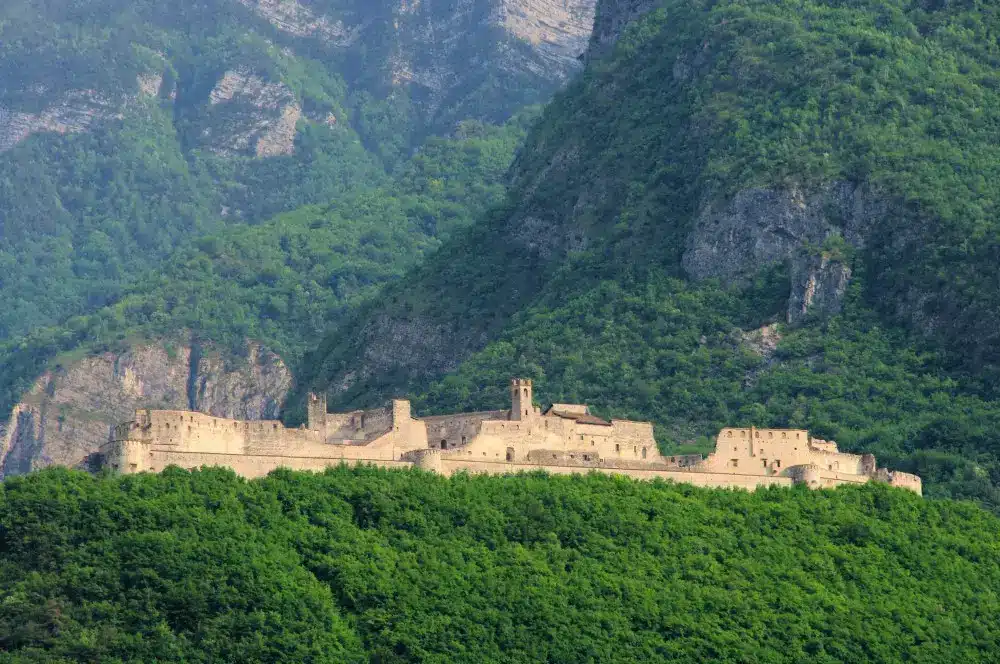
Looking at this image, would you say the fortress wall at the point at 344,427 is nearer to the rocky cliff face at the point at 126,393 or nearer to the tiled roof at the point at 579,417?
the tiled roof at the point at 579,417

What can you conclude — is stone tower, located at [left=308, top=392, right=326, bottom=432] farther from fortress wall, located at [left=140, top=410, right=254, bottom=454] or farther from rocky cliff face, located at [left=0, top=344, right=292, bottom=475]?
rocky cliff face, located at [left=0, top=344, right=292, bottom=475]

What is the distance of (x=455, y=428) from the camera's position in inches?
4112

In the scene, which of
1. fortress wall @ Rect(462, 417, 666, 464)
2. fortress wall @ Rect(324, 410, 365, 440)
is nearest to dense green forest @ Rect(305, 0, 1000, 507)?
fortress wall @ Rect(462, 417, 666, 464)

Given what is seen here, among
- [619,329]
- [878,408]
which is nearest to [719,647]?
[878,408]

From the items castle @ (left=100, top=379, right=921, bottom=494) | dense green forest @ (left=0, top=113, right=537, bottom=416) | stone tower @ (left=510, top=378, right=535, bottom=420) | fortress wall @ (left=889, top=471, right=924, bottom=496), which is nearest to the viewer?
castle @ (left=100, top=379, right=921, bottom=494)

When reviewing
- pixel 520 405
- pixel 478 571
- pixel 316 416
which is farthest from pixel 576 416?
pixel 478 571

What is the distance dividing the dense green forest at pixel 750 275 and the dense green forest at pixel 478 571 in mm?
12908

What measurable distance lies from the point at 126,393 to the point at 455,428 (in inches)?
2567

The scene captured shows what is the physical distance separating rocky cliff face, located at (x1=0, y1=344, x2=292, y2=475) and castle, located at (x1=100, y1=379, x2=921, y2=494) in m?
55.5

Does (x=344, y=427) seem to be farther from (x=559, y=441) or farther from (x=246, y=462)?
(x=559, y=441)

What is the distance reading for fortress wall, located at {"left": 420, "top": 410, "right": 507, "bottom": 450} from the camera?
10344 centimetres

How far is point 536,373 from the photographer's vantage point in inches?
5261

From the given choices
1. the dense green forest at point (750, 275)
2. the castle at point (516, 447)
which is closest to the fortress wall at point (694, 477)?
the castle at point (516, 447)

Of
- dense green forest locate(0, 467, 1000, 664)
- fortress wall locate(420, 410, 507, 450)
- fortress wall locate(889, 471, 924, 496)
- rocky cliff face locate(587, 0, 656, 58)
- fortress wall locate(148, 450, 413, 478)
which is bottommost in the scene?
dense green forest locate(0, 467, 1000, 664)
